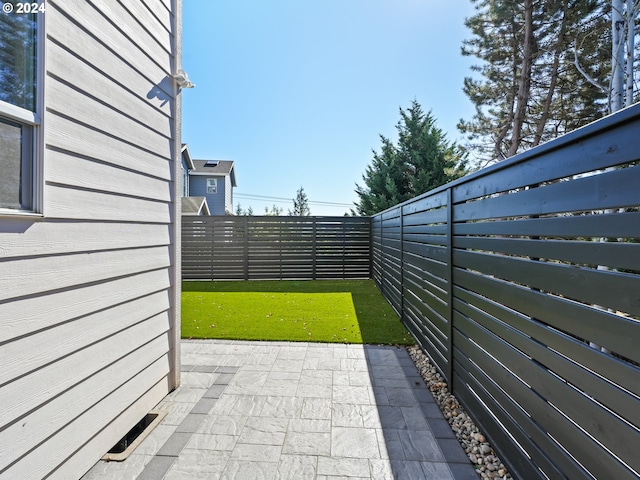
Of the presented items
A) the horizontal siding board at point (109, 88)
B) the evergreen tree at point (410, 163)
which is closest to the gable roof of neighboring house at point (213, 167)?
the evergreen tree at point (410, 163)

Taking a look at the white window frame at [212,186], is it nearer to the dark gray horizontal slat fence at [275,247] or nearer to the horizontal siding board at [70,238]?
the dark gray horizontal slat fence at [275,247]

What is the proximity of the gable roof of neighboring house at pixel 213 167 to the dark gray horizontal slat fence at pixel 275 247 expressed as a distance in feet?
30.0

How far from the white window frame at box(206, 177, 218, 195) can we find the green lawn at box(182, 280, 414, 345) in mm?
10334

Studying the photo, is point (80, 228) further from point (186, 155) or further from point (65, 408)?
point (186, 155)

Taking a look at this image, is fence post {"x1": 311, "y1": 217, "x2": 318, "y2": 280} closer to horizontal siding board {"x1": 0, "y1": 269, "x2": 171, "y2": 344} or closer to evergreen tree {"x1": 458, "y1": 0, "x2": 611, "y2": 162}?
evergreen tree {"x1": 458, "y1": 0, "x2": 611, "y2": 162}

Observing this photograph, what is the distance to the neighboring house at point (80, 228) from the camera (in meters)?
1.23

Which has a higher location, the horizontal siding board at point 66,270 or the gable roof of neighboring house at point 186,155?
the gable roof of neighboring house at point 186,155

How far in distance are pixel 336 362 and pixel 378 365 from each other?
434 mm


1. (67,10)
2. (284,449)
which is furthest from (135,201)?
(284,449)

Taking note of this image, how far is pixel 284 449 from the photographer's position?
6.13 ft

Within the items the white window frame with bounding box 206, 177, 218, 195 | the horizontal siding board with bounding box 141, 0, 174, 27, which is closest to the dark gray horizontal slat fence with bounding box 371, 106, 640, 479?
the horizontal siding board with bounding box 141, 0, 174, 27

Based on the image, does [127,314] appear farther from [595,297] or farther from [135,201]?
[595,297]

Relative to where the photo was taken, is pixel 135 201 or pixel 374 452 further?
pixel 135 201

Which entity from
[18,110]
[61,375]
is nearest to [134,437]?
[61,375]
